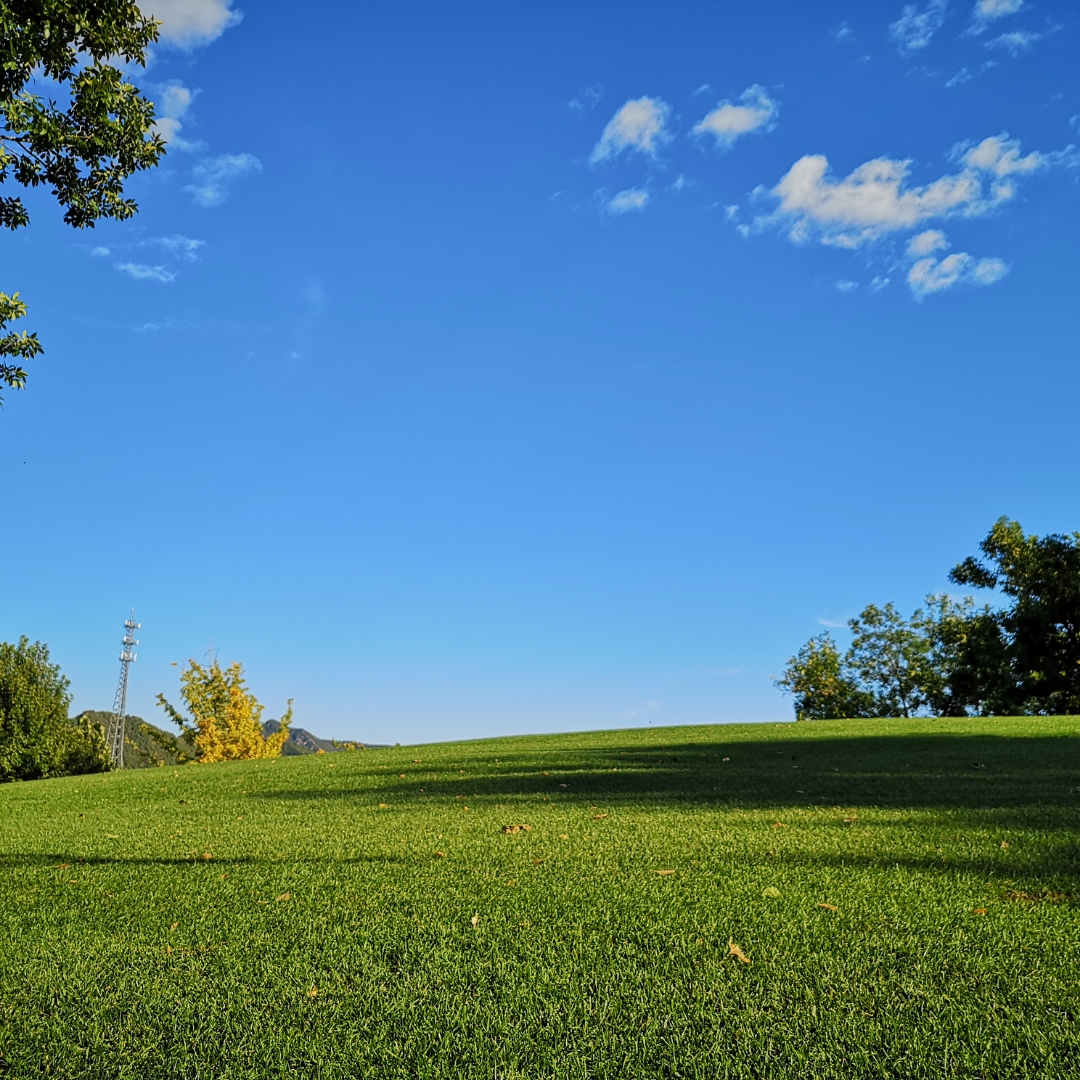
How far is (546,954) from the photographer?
330cm

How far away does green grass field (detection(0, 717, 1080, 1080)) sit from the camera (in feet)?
8.46

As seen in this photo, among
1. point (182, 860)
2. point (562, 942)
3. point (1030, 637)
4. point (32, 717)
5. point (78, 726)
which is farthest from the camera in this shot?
point (1030, 637)

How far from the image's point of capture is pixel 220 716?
30.9 meters

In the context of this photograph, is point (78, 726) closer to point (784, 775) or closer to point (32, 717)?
point (32, 717)

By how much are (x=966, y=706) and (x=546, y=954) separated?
39.4 m

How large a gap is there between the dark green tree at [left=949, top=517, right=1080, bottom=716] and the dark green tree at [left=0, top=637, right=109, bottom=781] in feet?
115

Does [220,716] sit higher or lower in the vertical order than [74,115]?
lower

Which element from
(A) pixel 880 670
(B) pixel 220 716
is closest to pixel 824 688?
(A) pixel 880 670

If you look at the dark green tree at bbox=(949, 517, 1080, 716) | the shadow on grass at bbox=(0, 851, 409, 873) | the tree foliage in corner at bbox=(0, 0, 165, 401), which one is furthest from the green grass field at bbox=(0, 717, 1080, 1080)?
the dark green tree at bbox=(949, 517, 1080, 716)

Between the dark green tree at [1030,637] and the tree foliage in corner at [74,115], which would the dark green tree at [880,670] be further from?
the tree foliage in corner at [74,115]

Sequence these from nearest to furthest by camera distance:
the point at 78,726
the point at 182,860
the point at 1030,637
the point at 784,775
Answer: the point at 182,860 → the point at 784,775 → the point at 78,726 → the point at 1030,637

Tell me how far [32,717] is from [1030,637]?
36.5m

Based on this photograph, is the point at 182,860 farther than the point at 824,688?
No

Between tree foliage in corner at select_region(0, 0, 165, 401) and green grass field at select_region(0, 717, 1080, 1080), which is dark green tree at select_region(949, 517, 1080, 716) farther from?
tree foliage in corner at select_region(0, 0, 165, 401)
